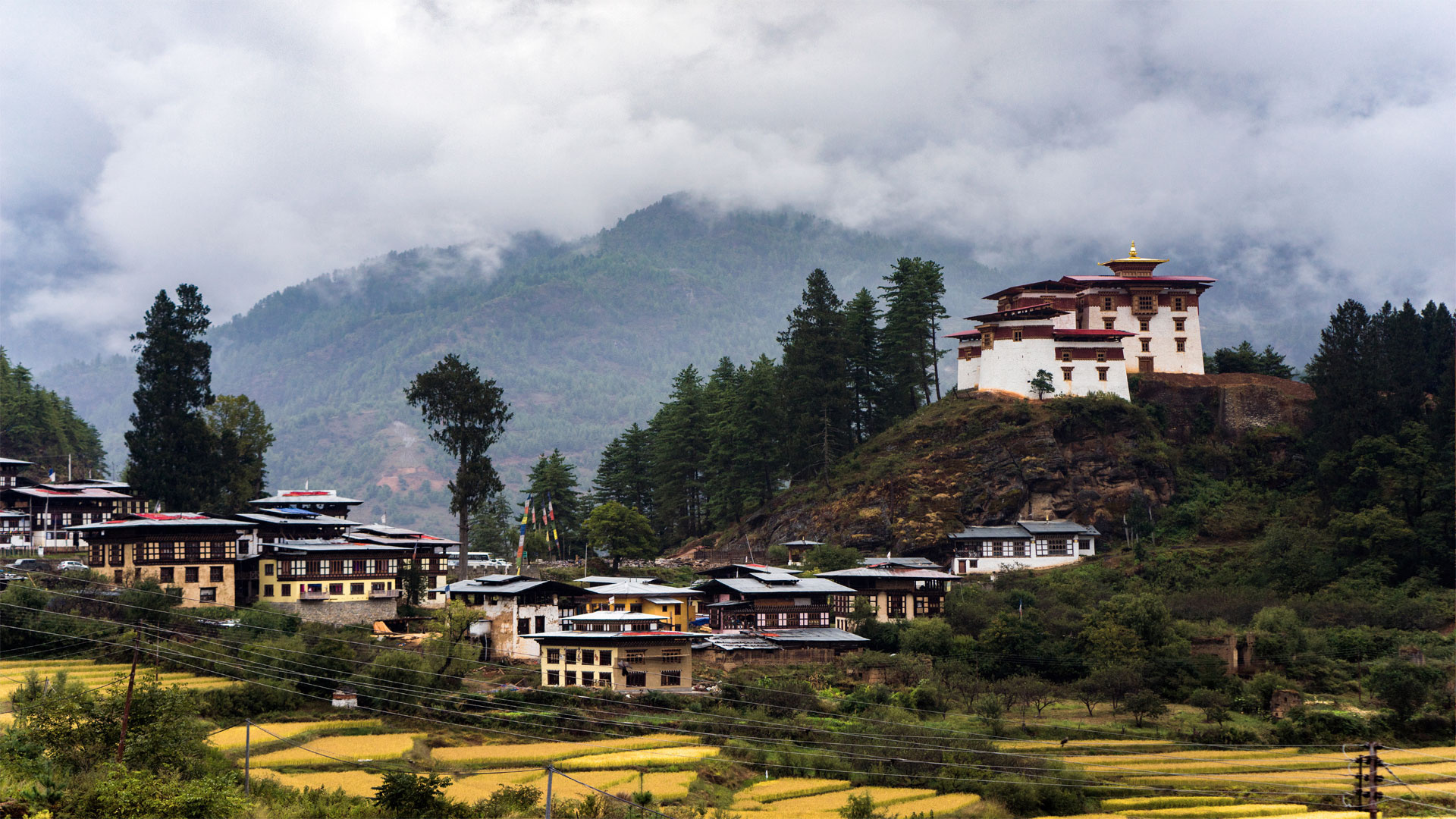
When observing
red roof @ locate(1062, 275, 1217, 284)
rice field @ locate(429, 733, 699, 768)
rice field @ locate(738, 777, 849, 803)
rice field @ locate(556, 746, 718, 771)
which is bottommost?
rice field @ locate(738, 777, 849, 803)

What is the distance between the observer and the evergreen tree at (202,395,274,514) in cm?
8744

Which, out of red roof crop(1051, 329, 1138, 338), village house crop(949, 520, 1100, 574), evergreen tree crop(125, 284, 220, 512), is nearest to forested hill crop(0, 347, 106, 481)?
evergreen tree crop(125, 284, 220, 512)

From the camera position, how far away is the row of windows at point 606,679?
6750cm

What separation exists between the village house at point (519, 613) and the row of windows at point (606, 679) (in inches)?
260

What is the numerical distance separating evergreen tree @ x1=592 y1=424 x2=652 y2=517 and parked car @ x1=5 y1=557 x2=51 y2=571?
5063 centimetres

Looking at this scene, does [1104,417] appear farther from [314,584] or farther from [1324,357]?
[314,584]

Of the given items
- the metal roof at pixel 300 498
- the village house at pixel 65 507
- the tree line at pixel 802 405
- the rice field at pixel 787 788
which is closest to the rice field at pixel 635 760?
the rice field at pixel 787 788

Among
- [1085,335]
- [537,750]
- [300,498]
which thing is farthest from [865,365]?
[537,750]

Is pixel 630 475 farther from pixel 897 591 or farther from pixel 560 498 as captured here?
pixel 897 591

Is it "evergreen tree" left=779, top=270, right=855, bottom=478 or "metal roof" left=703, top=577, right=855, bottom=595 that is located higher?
"evergreen tree" left=779, top=270, right=855, bottom=478

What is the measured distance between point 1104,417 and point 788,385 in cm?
2565

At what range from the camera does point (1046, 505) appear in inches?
3698

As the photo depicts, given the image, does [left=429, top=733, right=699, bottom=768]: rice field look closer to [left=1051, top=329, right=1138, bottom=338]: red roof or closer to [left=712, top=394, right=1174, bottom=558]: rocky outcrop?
[left=712, top=394, right=1174, bottom=558]: rocky outcrop

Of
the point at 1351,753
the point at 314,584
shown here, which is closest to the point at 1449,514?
the point at 1351,753
